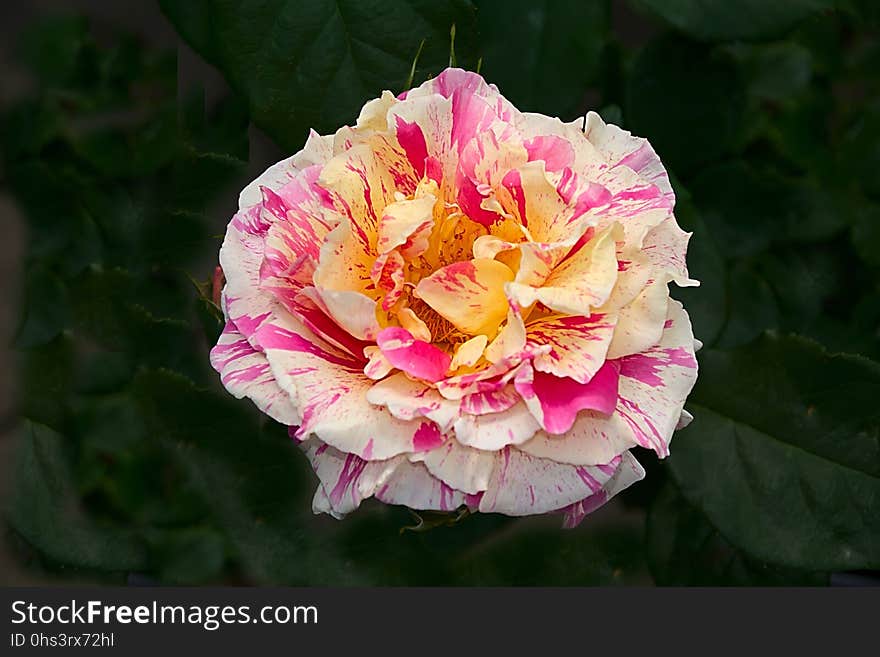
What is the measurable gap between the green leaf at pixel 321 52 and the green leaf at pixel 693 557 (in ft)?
0.82

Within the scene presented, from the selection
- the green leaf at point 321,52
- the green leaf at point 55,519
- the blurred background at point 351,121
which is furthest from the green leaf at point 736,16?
→ the green leaf at point 55,519

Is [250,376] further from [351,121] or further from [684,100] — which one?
[684,100]

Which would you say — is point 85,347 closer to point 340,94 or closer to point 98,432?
point 98,432

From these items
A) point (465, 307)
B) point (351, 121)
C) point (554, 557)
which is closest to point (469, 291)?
point (465, 307)

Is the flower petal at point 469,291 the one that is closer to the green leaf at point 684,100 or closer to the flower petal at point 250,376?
the flower petal at point 250,376

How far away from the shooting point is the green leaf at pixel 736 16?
0.45m

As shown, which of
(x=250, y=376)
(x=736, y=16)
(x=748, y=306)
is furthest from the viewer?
(x=748, y=306)

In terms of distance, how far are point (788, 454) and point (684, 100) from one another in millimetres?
197

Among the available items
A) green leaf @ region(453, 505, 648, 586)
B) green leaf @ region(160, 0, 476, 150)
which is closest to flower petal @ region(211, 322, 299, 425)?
green leaf @ region(160, 0, 476, 150)

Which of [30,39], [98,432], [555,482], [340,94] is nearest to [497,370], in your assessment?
[555,482]

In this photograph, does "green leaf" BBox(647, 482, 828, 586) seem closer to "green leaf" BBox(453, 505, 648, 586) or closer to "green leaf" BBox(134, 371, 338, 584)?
"green leaf" BBox(453, 505, 648, 586)

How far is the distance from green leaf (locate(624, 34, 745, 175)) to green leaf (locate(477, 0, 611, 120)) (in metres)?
0.07

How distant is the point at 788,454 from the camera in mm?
463

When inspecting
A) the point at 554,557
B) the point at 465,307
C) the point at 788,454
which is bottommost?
the point at 554,557
